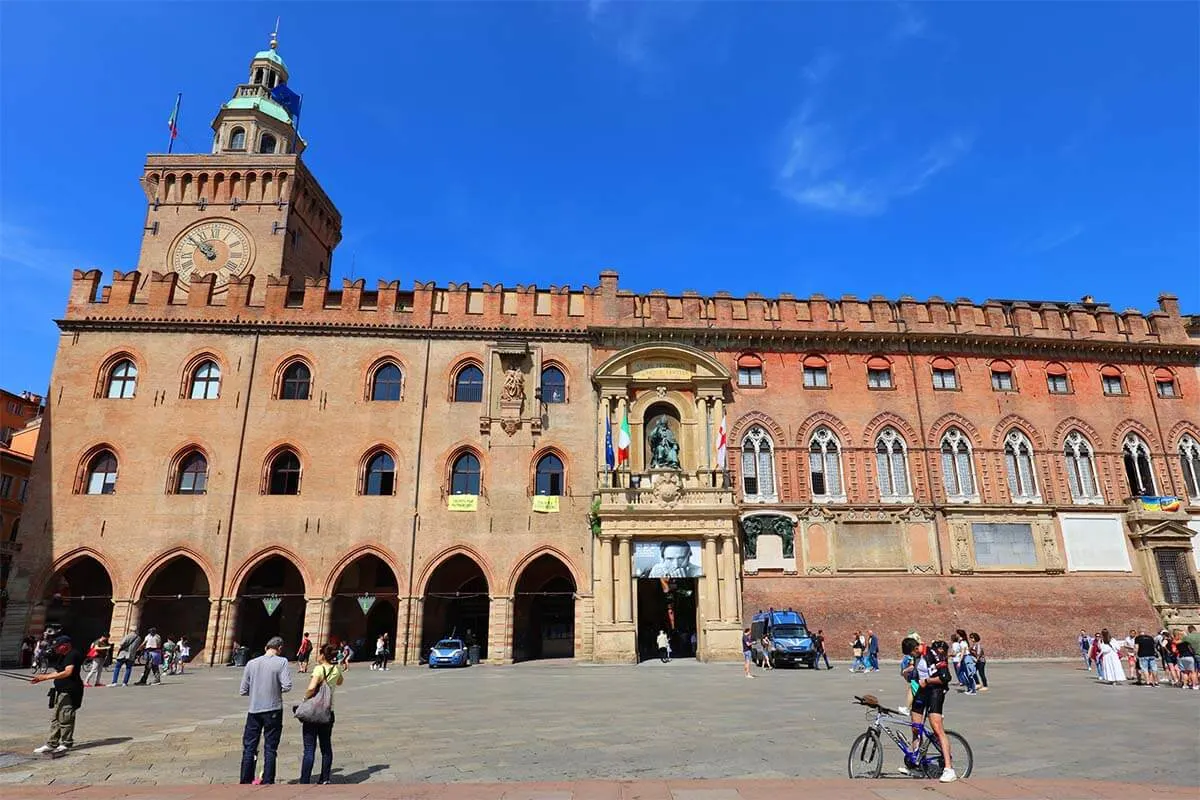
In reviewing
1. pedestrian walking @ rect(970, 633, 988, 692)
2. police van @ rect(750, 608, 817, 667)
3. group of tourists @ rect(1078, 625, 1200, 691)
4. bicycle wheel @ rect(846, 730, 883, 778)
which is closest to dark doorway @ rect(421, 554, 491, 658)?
police van @ rect(750, 608, 817, 667)

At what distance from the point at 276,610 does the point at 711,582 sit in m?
18.3

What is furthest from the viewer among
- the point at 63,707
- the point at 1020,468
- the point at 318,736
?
the point at 1020,468

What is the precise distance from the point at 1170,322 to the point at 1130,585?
43.6 feet

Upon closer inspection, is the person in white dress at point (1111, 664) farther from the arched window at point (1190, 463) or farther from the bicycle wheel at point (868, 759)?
the arched window at point (1190, 463)

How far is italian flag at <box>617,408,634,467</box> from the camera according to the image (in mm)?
29047

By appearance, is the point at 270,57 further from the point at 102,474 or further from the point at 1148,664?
the point at 1148,664

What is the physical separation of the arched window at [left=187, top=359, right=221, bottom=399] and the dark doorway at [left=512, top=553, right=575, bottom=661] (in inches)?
595

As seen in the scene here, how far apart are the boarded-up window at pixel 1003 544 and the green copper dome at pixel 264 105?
131ft

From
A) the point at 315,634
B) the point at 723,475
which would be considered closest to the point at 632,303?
the point at 723,475

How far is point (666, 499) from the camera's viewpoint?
27844 millimetres

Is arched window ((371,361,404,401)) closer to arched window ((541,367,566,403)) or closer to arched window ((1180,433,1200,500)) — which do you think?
arched window ((541,367,566,403))

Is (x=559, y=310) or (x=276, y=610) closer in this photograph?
(x=276, y=610)

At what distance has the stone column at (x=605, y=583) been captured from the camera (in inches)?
1056

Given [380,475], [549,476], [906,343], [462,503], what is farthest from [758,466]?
[380,475]
